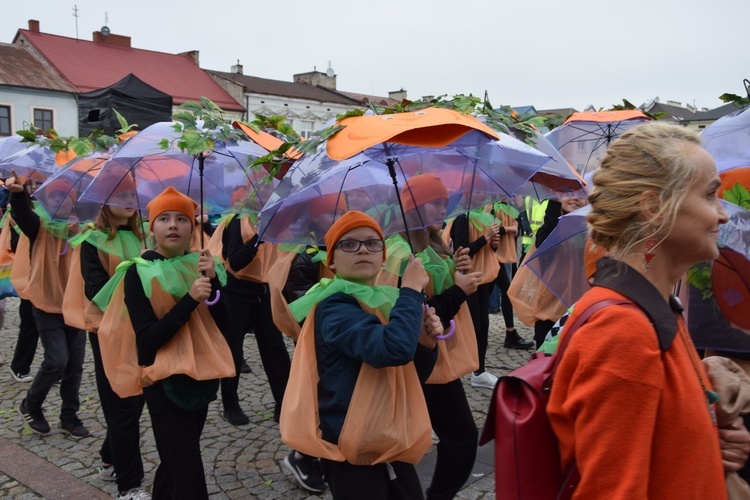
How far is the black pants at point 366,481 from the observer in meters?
2.63

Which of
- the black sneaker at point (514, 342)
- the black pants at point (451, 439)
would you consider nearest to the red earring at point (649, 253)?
the black pants at point (451, 439)

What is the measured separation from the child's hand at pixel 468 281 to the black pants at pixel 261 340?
236 centimetres

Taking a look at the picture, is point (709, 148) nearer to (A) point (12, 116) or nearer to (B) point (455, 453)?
(B) point (455, 453)

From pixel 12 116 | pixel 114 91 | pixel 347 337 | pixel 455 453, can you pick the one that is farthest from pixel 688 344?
pixel 12 116

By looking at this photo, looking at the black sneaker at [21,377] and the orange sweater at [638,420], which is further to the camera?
the black sneaker at [21,377]

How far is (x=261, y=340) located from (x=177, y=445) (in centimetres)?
214

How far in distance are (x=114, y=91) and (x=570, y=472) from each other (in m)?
17.3

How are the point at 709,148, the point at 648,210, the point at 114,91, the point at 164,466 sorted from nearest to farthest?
1. the point at 648,210
2. the point at 709,148
3. the point at 164,466
4. the point at 114,91

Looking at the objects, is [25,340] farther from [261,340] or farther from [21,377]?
[261,340]

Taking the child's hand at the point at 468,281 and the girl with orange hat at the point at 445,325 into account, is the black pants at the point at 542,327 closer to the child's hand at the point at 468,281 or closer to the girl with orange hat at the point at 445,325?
the girl with orange hat at the point at 445,325

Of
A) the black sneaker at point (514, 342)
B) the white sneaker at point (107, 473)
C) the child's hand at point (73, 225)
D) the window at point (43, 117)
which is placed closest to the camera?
the white sneaker at point (107, 473)

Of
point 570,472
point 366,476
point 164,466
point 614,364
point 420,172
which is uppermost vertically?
point 420,172

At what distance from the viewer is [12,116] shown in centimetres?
3347

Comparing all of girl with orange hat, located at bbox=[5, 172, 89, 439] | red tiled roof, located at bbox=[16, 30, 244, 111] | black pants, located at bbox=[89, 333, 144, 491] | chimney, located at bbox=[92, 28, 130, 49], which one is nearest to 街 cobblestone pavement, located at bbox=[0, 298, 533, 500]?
girl with orange hat, located at bbox=[5, 172, 89, 439]
